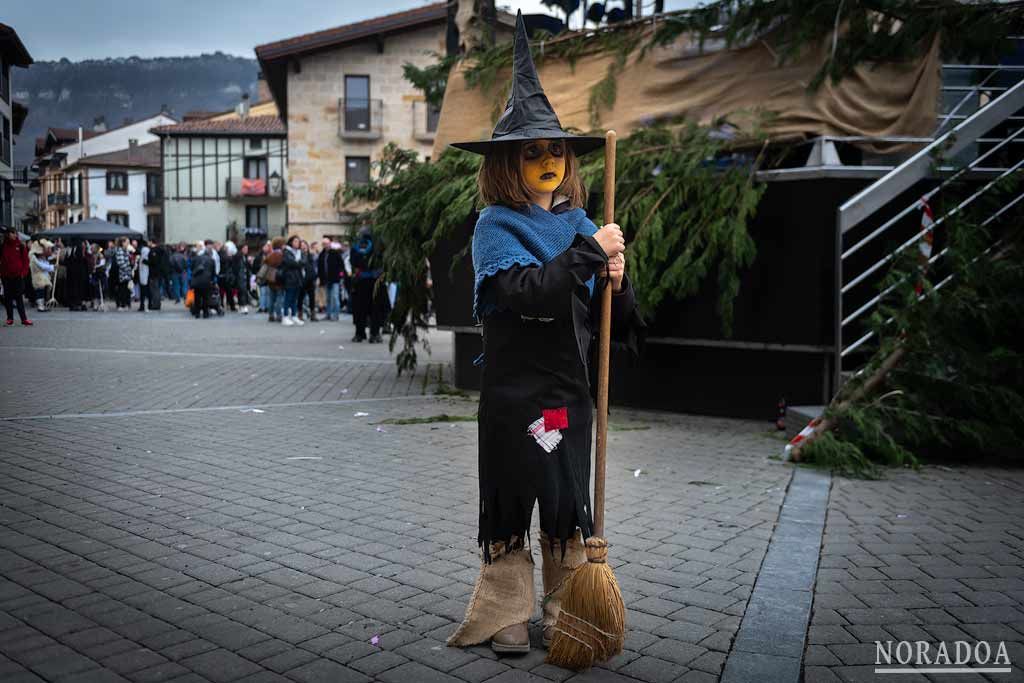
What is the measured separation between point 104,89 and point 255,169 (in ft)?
113

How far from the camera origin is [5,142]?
50.7m

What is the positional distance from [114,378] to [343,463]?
557 centimetres

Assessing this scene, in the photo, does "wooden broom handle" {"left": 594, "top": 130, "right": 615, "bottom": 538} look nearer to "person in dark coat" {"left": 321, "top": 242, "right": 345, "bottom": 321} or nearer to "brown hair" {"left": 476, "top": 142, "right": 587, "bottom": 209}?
"brown hair" {"left": 476, "top": 142, "right": 587, "bottom": 209}

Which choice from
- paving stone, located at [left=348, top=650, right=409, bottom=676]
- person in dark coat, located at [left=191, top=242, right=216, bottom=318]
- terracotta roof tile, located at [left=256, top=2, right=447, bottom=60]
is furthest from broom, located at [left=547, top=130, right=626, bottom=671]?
terracotta roof tile, located at [left=256, top=2, right=447, bottom=60]

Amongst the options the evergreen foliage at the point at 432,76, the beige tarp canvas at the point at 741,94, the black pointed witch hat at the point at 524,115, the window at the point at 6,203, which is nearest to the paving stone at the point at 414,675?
the black pointed witch hat at the point at 524,115

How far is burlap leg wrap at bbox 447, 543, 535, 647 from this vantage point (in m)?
3.65

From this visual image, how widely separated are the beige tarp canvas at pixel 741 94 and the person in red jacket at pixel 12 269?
41.8 feet

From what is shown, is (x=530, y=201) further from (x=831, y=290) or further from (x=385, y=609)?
(x=831, y=290)

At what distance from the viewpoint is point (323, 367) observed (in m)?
13.1

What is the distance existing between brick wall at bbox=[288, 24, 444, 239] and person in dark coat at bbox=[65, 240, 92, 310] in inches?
549

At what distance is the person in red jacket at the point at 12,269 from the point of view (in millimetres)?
19609

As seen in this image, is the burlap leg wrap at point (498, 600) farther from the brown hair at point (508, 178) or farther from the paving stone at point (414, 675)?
the brown hair at point (508, 178)

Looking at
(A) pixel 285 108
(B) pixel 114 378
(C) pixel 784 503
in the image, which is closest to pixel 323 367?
(B) pixel 114 378

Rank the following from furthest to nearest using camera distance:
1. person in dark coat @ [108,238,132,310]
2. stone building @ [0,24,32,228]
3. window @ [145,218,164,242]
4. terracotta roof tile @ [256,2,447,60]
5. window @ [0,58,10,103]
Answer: window @ [145,218,164,242]
window @ [0,58,10,103]
stone building @ [0,24,32,228]
terracotta roof tile @ [256,2,447,60]
person in dark coat @ [108,238,132,310]
